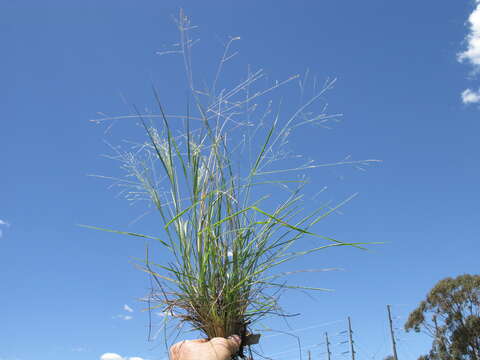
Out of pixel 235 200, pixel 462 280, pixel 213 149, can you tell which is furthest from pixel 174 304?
pixel 462 280

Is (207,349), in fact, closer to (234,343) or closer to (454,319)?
(234,343)

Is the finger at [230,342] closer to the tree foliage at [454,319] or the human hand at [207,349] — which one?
the human hand at [207,349]

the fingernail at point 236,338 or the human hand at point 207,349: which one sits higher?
the fingernail at point 236,338

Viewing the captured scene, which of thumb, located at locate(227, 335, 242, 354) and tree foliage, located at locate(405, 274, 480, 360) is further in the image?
tree foliage, located at locate(405, 274, 480, 360)

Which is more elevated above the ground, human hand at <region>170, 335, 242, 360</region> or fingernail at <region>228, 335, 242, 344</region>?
fingernail at <region>228, 335, 242, 344</region>

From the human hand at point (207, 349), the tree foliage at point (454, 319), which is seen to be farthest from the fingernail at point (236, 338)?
the tree foliage at point (454, 319)

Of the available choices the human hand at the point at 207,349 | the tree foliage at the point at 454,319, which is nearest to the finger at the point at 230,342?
the human hand at the point at 207,349

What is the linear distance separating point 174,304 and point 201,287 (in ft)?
0.47

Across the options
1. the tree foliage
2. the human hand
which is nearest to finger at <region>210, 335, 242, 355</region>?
the human hand

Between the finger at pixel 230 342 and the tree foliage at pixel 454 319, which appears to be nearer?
the finger at pixel 230 342

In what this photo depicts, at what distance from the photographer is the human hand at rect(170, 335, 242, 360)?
1.37 m

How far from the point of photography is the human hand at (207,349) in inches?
54.0

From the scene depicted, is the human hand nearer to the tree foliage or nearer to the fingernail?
the fingernail

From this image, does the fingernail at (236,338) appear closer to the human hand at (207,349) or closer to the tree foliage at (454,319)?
the human hand at (207,349)
